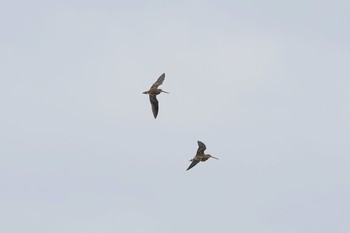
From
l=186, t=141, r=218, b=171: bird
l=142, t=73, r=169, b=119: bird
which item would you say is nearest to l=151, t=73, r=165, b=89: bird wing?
l=142, t=73, r=169, b=119: bird

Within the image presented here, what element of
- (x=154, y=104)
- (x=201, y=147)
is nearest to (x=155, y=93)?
(x=154, y=104)

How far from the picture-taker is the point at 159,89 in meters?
122

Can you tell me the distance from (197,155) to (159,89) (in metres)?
10.1

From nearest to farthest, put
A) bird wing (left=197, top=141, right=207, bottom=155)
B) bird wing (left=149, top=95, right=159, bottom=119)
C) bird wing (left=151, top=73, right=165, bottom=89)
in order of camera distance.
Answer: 1. bird wing (left=197, top=141, right=207, bottom=155)
2. bird wing (left=149, top=95, right=159, bottom=119)
3. bird wing (left=151, top=73, right=165, bottom=89)

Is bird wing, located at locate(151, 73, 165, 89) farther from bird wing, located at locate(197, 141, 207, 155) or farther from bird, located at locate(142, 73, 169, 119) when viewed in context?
bird wing, located at locate(197, 141, 207, 155)

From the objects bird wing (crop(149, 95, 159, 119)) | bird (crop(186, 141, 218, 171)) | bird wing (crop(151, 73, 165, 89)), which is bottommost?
bird (crop(186, 141, 218, 171))

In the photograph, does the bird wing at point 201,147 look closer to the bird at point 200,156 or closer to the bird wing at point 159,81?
the bird at point 200,156

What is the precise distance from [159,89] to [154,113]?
326cm

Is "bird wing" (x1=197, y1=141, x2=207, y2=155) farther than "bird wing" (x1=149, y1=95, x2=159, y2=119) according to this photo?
No

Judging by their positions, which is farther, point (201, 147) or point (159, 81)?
point (159, 81)

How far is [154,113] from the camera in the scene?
122 meters

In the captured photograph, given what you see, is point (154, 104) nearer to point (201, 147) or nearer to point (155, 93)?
point (155, 93)

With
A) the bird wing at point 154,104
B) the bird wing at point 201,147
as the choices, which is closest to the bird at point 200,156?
the bird wing at point 201,147

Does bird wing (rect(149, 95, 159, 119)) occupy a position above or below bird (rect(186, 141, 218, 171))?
above
